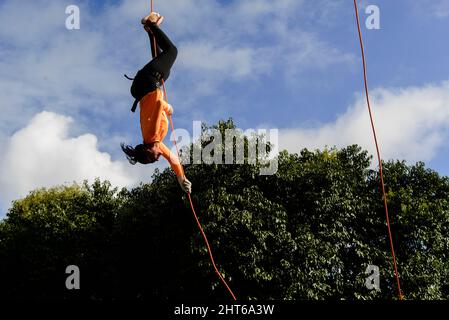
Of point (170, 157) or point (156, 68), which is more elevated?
point (156, 68)

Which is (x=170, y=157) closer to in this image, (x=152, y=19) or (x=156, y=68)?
(x=156, y=68)

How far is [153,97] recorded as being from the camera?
20.7ft

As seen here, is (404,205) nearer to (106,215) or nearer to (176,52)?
(106,215)

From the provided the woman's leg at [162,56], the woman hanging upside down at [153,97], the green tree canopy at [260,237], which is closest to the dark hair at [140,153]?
the woman hanging upside down at [153,97]

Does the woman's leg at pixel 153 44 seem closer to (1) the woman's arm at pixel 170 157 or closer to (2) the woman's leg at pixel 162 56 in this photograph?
(2) the woman's leg at pixel 162 56

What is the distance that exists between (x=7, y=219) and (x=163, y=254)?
1623cm

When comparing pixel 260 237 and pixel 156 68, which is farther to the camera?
pixel 260 237

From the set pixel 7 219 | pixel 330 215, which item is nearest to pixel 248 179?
pixel 330 215

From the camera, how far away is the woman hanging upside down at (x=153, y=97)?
6.25 meters

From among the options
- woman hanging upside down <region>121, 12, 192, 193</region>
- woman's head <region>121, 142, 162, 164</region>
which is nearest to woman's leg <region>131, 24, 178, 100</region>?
woman hanging upside down <region>121, 12, 192, 193</region>

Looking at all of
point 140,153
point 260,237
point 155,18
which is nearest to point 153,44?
point 155,18

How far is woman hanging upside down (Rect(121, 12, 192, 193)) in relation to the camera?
20.5 ft

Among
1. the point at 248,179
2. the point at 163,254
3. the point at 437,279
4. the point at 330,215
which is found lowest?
the point at 437,279
